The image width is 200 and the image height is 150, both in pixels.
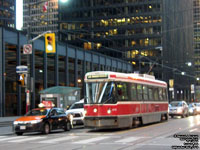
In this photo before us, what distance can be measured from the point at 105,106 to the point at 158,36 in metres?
83.9

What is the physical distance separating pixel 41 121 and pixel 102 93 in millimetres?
3724

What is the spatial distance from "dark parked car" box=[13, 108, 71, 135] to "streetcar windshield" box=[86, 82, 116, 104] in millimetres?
2460

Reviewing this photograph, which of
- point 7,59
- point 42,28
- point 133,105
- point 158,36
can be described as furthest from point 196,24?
point 133,105

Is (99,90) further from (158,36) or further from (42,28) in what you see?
(42,28)

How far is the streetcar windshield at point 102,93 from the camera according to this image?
20422 mm

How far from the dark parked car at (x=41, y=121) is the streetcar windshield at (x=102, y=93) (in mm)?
2460

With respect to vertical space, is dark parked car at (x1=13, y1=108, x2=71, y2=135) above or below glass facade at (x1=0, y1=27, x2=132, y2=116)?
below

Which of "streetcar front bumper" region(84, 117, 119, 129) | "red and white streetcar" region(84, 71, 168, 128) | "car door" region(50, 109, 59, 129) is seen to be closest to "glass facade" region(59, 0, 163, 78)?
"red and white streetcar" region(84, 71, 168, 128)

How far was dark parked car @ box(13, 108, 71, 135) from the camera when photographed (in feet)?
65.3

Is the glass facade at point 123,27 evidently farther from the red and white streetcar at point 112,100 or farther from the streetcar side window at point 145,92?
the red and white streetcar at point 112,100

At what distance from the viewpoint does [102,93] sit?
2055cm

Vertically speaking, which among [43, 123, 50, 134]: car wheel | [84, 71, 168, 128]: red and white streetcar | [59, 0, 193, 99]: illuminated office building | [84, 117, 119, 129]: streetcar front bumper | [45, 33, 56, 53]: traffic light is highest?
[59, 0, 193, 99]: illuminated office building

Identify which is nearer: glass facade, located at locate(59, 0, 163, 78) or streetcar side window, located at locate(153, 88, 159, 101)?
streetcar side window, located at locate(153, 88, 159, 101)

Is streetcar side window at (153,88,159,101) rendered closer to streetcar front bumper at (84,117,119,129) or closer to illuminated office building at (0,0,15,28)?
streetcar front bumper at (84,117,119,129)
